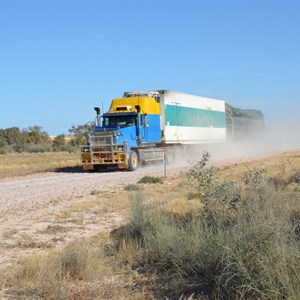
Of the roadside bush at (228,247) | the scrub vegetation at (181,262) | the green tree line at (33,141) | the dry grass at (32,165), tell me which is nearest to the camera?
the roadside bush at (228,247)

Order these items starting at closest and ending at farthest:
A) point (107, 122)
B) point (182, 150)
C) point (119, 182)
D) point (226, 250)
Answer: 1. point (226, 250)
2. point (119, 182)
3. point (107, 122)
4. point (182, 150)

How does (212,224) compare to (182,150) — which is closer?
(212,224)

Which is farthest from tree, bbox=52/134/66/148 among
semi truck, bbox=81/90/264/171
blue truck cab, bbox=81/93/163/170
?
blue truck cab, bbox=81/93/163/170

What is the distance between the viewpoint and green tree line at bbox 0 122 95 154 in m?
78.9

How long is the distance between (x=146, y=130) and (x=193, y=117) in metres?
7.67

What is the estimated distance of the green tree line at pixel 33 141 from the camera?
259 ft

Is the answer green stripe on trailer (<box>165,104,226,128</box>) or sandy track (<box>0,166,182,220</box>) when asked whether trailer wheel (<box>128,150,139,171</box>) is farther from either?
sandy track (<box>0,166,182,220</box>)

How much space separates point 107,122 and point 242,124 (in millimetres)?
22564

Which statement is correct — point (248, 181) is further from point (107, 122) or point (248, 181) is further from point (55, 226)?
point (107, 122)

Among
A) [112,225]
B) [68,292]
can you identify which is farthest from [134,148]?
[68,292]

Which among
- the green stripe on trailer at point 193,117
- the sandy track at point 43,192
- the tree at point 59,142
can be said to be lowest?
the tree at point 59,142

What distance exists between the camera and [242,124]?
48.2m

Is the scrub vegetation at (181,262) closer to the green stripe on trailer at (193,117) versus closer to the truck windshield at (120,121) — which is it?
the truck windshield at (120,121)

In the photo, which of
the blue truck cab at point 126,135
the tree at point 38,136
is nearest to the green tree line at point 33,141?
the tree at point 38,136
